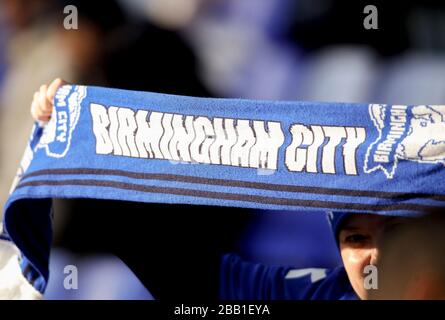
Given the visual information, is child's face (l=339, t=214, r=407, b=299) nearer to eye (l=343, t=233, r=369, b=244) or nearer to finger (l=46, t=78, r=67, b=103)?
eye (l=343, t=233, r=369, b=244)

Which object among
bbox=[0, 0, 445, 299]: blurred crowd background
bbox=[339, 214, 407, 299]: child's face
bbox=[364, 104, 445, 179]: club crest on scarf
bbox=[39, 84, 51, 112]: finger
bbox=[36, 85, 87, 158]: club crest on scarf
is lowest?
bbox=[339, 214, 407, 299]: child's face

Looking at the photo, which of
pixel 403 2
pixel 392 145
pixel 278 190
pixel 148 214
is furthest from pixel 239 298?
pixel 403 2

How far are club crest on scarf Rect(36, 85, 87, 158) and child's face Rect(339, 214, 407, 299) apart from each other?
546 mm

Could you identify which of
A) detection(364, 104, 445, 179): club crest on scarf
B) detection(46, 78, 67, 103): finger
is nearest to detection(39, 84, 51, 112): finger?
detection(46, 78, 67, 103): finger

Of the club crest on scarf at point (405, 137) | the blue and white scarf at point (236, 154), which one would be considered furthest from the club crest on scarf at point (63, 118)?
the club crest on scarf at point (405, 137)

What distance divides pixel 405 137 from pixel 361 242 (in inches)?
11.0

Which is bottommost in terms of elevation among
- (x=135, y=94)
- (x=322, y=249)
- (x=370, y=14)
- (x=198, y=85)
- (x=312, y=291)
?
(x=312, y=291)

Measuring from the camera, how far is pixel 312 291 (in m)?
1.71

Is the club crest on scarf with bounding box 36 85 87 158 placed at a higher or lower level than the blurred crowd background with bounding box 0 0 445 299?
lower

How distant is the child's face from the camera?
4.85 ft

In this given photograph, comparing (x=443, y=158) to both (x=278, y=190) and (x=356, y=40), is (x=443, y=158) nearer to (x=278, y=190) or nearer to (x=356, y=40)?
(x=278, y=190)

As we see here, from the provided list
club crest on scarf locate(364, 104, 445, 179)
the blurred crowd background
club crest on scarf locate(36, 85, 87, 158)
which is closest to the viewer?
club crest on scarf locate(364, 104, 445, 179)

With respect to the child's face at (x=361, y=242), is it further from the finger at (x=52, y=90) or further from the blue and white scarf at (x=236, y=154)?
the finger at (x=52, y=90)

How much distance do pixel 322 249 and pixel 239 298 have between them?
1.04 ft
